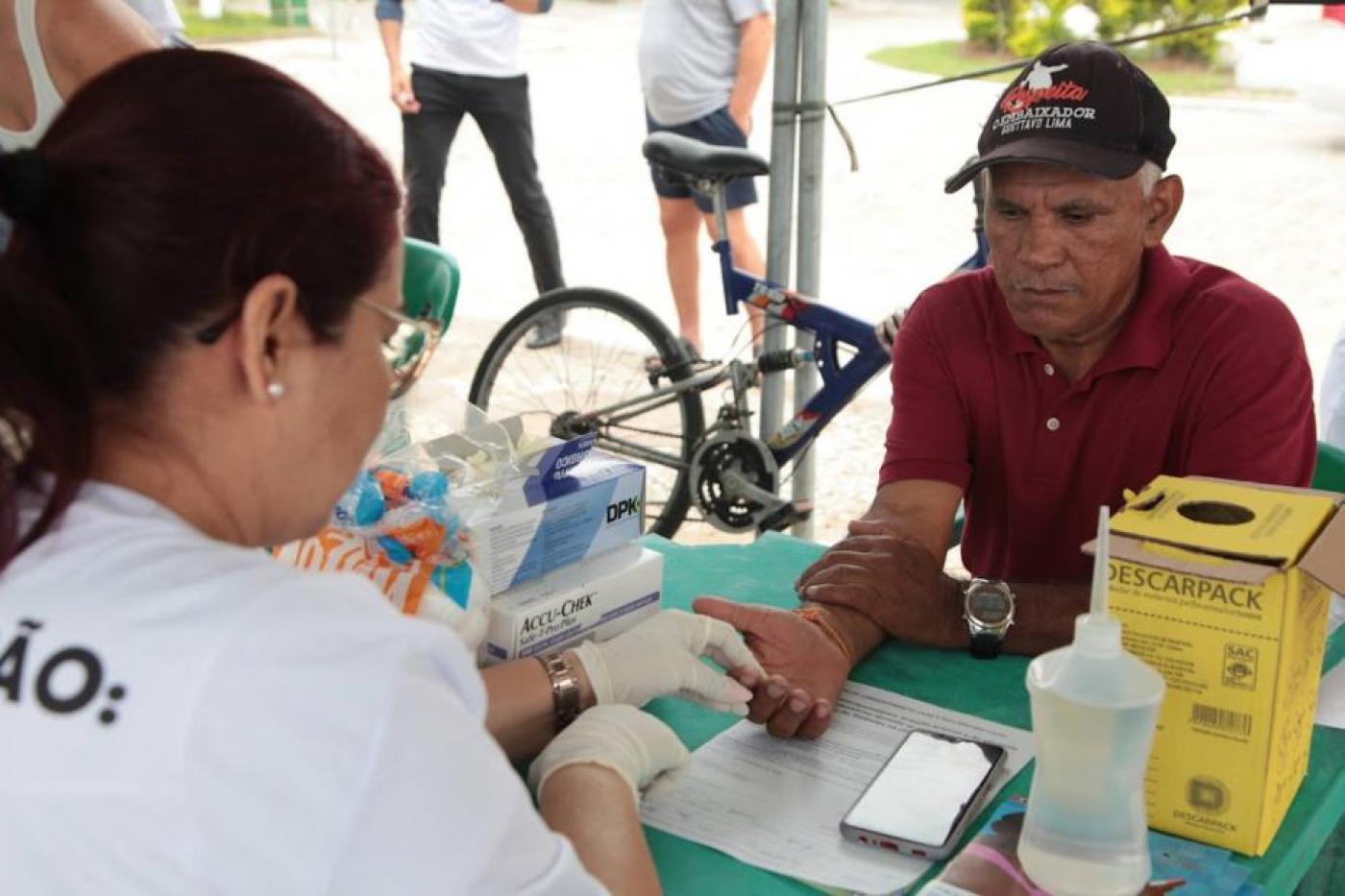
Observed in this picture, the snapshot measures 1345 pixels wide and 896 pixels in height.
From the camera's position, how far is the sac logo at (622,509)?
5.08 ft

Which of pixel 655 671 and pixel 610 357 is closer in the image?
pixel 655 671

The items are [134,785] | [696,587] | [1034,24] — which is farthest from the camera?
[1034,24]

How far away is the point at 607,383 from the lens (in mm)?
5137

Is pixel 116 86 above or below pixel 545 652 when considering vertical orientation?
above

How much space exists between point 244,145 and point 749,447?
287cm

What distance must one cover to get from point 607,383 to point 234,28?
11860 millimetres

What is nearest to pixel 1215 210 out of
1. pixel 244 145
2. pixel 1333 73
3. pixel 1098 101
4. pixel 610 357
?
pixel 1333 73

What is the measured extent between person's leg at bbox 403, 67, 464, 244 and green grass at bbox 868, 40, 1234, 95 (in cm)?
654

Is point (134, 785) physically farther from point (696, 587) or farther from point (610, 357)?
point (610, 357)

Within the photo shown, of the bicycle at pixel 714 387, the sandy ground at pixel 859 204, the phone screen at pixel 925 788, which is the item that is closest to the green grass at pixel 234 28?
the sandy ground at pixel 859 204

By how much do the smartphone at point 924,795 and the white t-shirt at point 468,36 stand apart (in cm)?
426

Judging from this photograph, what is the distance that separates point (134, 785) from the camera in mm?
803

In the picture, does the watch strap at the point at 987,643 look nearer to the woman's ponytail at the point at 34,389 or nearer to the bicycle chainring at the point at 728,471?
the woman's ponytail at the point at 34,389

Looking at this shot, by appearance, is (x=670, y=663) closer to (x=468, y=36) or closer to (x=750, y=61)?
(x=750, y=61)
